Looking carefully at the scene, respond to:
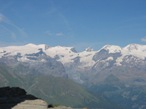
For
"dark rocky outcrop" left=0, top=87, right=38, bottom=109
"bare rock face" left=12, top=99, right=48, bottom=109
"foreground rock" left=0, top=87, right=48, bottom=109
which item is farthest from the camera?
"dark rocky outcrop" left=0, top=87, right=38, bottom=109

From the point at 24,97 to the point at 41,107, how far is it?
4.70m

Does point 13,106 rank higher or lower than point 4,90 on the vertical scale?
lower

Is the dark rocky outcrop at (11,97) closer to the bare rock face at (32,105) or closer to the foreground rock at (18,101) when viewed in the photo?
the foreground rock at (18,101)

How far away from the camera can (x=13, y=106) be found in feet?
112

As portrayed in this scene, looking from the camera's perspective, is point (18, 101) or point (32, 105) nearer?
point (32, 105)

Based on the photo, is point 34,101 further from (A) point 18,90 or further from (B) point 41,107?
(A) point 18,90

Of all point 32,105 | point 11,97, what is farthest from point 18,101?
point 11,97

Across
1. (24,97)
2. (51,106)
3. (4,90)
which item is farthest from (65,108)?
(4,90)

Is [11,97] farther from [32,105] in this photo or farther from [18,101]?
[32,105]

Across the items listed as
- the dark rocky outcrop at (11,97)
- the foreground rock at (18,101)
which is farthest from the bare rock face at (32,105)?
the dark rocky outcrop at (11,97)

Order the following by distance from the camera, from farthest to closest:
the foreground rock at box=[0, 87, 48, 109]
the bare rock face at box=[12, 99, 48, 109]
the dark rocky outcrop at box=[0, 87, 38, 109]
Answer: the dark rocky outcrop at box=[0, 87, 38, 109] → the foreground rock at box=[0, 87, 48, 109] → the bare rock face at box=[12, 99, 48, 109]


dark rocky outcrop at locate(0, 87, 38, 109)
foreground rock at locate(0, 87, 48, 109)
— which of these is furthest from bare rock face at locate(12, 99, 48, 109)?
dark rocky outcrop at locate(0, 87, 38, 109)

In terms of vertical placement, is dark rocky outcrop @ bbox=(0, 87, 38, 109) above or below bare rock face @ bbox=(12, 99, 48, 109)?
above

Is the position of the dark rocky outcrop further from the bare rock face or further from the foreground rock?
the bare rock face
